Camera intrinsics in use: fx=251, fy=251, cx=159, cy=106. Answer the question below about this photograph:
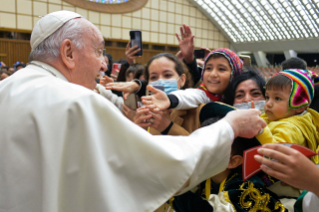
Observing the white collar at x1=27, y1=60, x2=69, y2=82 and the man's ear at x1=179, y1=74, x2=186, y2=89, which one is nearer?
the white collar at x1=27, y1=60, x2=69, y2=82

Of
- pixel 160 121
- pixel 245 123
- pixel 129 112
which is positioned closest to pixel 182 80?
pixel 160 121

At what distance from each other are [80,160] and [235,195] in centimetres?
80

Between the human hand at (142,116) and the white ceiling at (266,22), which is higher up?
the white ceiling at (266,22)

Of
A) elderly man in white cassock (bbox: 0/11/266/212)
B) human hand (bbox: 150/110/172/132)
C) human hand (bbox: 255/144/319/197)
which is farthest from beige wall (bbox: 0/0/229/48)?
human hand (bbox: 255/144/319/197)

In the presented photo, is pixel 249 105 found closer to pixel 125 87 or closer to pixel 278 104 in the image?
pixel 278 104

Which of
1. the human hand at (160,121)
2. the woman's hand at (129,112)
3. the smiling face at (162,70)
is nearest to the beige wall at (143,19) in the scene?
the woman's hand at (129,112)

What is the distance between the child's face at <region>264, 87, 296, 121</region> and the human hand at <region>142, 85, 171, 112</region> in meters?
0.73

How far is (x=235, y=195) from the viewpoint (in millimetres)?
1295

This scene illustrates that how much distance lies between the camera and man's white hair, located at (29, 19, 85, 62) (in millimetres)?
1428

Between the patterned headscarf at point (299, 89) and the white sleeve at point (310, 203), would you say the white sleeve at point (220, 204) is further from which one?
the patterned headscarf at point (299, 89)

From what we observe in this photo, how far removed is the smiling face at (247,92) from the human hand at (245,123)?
70 cm

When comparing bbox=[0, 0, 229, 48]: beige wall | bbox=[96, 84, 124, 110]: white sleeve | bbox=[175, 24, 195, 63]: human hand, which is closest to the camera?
bbox=[175, 24, 195, 63]: human hand

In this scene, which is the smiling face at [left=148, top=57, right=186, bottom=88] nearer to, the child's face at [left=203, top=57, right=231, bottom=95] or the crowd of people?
the child's face at [left=203, top=57, right=231, bottom=95]

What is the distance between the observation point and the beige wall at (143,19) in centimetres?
1528
